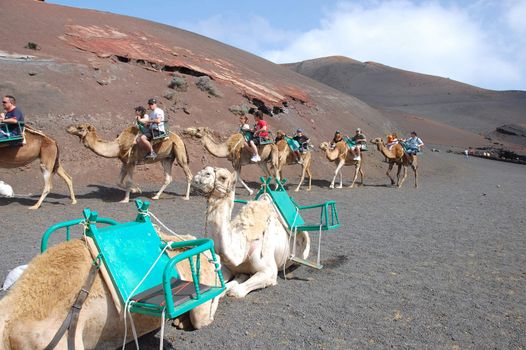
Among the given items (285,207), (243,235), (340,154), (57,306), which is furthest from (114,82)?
(57,306)

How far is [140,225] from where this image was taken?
3.86m

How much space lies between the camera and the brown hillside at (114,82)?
17.7 meters

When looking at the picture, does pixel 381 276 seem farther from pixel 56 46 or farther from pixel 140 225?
pixel 56 46

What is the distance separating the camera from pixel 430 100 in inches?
3519

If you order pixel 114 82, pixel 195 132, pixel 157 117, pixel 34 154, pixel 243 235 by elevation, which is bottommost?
pixel 34 154

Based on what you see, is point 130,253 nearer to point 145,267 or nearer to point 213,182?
point 145,267

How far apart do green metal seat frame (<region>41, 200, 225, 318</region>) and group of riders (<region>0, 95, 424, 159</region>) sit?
25.7 ft

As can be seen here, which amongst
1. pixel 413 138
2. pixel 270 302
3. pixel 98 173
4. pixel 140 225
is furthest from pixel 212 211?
pixel 413 138

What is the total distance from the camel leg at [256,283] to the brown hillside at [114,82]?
11.3 m

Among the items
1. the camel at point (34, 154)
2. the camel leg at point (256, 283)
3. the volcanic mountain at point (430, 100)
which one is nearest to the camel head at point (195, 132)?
the camel at point (34, 154)

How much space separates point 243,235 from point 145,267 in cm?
165

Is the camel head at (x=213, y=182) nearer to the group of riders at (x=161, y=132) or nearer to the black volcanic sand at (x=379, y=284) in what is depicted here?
the black volcanic sand at (x=379, y=284)

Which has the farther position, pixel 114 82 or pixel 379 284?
pixel 114 82

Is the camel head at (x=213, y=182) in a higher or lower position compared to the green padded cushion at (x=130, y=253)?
higher
